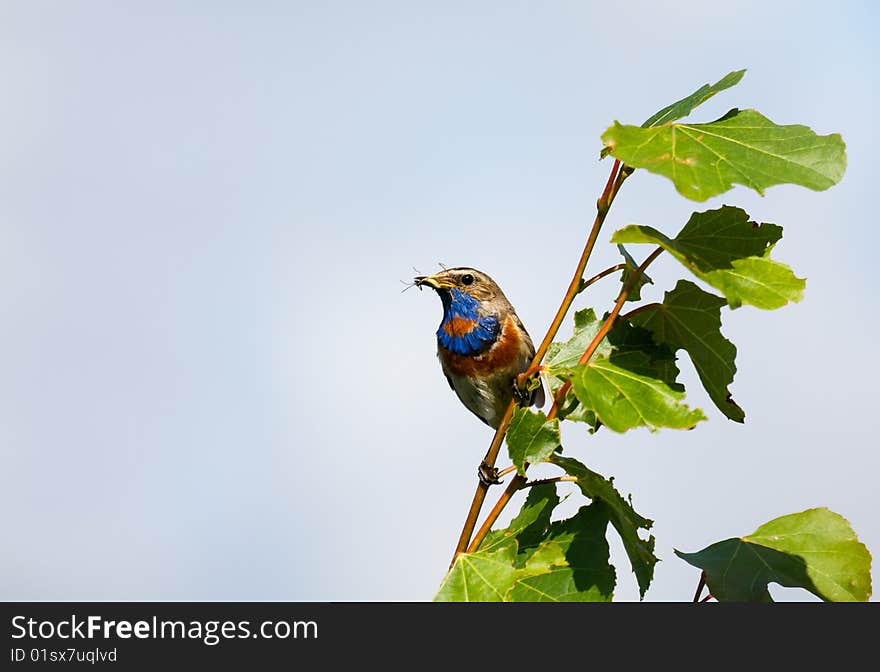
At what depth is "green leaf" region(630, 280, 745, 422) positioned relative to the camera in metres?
4.30

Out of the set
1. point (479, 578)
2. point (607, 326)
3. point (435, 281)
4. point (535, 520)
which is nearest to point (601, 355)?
point (607, 326)

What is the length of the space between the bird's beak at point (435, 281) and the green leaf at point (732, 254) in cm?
299

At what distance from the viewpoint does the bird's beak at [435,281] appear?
685cm

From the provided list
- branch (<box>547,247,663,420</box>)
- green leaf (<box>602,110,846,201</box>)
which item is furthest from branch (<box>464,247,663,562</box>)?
green leaf (<box>602,110,846,201</box>)

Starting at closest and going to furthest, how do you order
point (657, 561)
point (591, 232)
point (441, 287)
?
point (591, 232)
point (657, 561)
point (441, 287)

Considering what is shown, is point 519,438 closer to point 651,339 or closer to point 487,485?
point 487,485

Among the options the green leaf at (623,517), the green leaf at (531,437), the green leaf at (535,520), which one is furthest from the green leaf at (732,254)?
the green leaf at (535,520)

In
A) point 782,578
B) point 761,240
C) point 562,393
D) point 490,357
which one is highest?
point 490,357

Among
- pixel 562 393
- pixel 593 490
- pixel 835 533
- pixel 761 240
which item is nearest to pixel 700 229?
pixel 761 240

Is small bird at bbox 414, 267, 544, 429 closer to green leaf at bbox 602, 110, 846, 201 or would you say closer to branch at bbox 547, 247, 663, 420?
branch at bbox 547, 247, 663, 420

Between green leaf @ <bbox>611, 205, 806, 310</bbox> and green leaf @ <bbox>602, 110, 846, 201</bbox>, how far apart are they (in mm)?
310

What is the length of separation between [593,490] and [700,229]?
44.1 inches

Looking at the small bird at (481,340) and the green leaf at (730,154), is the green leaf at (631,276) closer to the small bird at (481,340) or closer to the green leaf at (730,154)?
the green leaf at (730,154)

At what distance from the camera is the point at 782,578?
429cm
